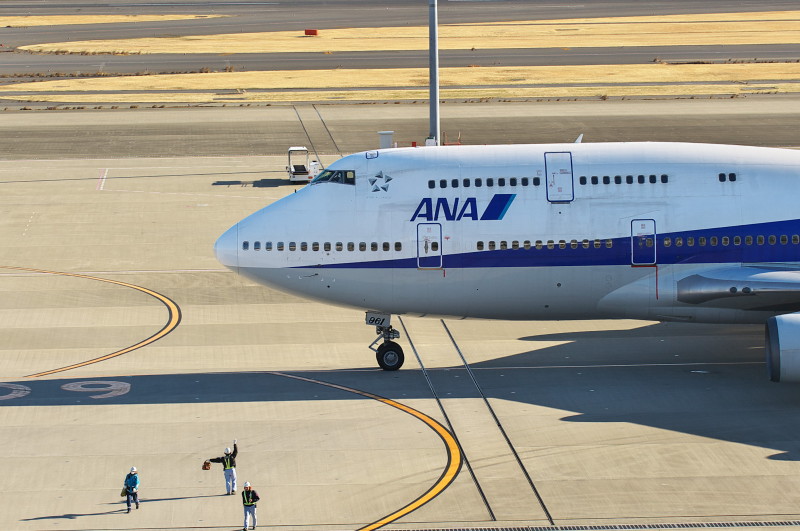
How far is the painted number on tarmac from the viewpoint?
1235 inches

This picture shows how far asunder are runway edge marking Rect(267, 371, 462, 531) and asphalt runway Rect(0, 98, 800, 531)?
0.26ft

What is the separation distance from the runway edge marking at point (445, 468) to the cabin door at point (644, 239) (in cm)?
789

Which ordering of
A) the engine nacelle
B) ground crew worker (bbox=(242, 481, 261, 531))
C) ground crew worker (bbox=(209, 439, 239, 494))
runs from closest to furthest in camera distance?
ground crew worker (bbox=(242, 481, 261, 531))
ground crew worker (bbox=(209, 439, 239, 494))
the engine nacelle

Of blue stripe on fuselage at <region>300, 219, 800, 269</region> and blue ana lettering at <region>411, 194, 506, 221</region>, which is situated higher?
blue ana lettering at <region>411, 194, 506, 221</region>

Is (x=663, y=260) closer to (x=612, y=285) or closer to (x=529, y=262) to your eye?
(x=612, y=285)

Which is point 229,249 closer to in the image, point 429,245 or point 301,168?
point 429,245

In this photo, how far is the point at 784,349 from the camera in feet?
95.5

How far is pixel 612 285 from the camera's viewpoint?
32125mm

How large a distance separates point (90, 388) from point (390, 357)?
878 cm

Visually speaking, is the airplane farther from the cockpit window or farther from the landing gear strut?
the landing gear strut

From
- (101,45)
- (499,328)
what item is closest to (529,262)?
(499,328)

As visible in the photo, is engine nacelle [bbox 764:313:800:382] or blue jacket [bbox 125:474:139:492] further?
engine nacelle [bbox 764:313:800:382]

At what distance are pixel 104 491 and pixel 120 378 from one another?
8.34 metres

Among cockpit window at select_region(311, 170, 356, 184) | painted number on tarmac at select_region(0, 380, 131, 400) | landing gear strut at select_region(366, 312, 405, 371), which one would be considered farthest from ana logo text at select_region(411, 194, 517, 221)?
painted number on tarmac at select_region(0, 380, 131, 400)
